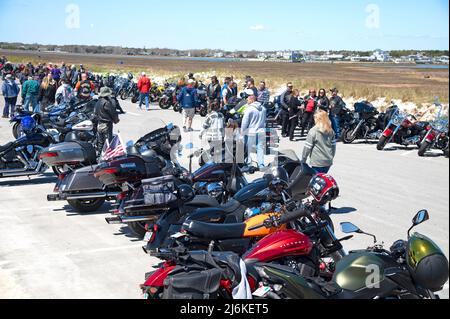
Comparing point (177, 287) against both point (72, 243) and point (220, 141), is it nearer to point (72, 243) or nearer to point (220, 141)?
point (72, 243)

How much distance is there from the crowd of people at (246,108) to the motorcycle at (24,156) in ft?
4.43

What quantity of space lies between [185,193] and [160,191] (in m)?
0.34

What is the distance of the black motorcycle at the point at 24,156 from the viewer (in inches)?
432

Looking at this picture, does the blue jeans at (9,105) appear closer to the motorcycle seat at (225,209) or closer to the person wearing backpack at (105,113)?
the person wearing backpack at (105,113)

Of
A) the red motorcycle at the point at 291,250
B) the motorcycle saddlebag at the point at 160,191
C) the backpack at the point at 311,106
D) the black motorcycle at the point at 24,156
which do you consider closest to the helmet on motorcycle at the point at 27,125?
the black motorcycle at the point at 24,156

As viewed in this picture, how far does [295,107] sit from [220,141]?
8070 mm

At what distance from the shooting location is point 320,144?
904 centimetres

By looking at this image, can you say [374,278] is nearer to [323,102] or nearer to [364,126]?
[364,126]

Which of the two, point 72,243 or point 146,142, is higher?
point 146,142

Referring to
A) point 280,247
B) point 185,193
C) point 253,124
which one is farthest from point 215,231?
point 253,124

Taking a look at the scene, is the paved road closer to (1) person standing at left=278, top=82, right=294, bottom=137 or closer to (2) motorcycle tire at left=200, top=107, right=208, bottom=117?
(1) person standing at left=278, top=82, right=294, bottom=137

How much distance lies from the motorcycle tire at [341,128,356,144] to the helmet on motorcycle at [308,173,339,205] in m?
12.2

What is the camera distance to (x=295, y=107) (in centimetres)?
1777
